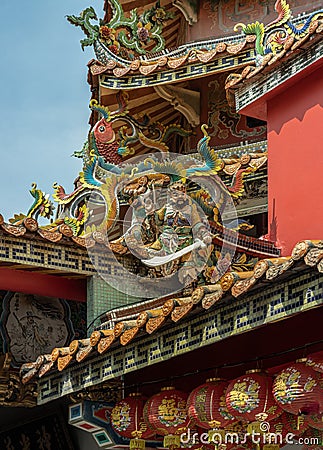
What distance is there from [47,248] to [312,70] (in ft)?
10.2

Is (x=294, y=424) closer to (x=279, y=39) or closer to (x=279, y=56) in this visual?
(x=279, y=56)

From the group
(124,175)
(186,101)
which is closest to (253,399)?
(124,175)

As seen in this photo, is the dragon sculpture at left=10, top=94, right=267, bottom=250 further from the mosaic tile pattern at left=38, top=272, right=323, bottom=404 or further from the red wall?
the mosaic tile pattern at left=38, top=272, right=323, bottom=404

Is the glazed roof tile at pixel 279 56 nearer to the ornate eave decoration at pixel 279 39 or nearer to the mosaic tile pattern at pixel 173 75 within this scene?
the ornate eave decoration at pixel 279 39

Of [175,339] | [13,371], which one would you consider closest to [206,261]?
[175,339]

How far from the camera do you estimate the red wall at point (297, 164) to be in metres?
10.4

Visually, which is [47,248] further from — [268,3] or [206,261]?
[268,3]

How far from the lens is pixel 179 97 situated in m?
14.9

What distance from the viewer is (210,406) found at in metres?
9.84

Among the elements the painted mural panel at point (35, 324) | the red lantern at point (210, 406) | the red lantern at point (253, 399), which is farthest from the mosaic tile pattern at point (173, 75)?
the red lantern at point (253, 399)

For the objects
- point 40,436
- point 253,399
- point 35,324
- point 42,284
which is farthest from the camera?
point 40,436

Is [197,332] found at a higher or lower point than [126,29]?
lower

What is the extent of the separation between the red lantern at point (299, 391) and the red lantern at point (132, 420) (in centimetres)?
204

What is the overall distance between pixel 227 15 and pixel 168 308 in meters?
6.59
